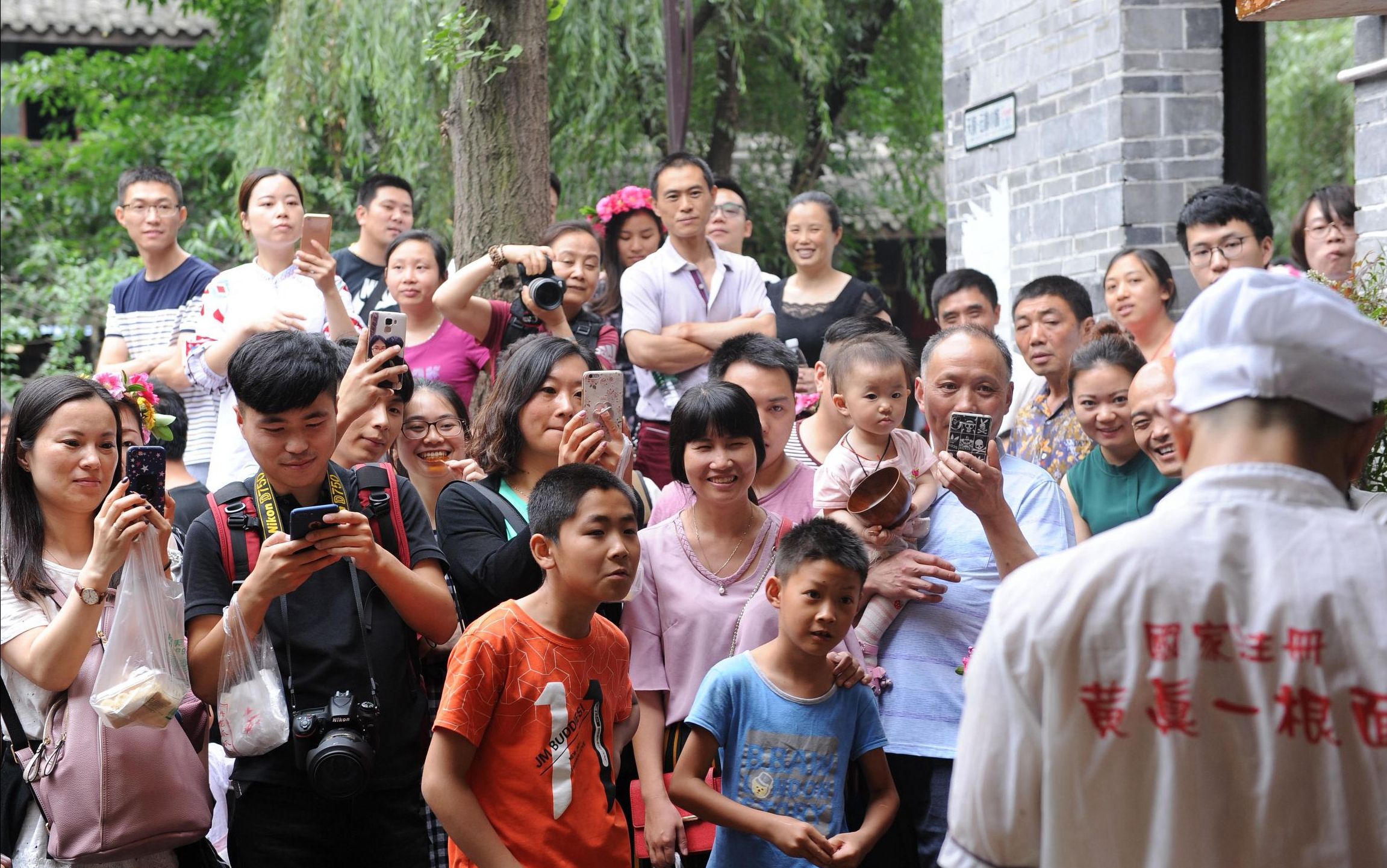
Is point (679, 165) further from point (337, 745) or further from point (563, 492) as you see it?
Answer: point (337, 745)

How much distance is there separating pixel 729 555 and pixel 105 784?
1585 mm

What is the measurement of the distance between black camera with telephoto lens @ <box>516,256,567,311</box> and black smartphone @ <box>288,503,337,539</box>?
189 centimetres

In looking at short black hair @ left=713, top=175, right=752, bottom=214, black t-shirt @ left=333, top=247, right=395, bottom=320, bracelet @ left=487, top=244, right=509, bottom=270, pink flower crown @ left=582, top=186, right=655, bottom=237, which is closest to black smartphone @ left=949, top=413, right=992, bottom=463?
bracelet @ left=487, top=244, right=509, bottom=270

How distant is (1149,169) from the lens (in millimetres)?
7172

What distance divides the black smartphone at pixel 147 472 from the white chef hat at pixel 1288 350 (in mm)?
2282

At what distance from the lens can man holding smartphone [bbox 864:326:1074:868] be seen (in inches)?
137

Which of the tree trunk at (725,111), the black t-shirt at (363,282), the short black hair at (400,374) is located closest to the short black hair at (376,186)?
the black t-shirt at (363,282)

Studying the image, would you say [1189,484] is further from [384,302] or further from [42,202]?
[42,202]

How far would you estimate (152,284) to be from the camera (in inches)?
235

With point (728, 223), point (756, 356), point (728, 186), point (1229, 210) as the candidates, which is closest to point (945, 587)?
point (756, 356)

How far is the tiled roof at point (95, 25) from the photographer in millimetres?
14773

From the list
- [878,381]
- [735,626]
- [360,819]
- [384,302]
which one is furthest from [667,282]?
[360,819]

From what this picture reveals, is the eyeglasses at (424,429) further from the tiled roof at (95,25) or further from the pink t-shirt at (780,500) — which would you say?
the tiled roof at (95,25)

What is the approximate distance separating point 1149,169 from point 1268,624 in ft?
19.0
